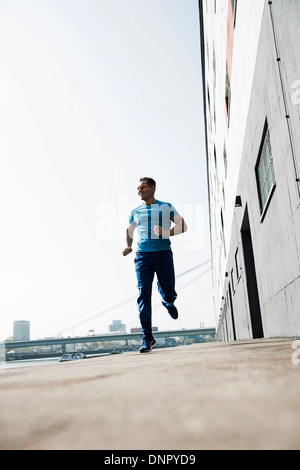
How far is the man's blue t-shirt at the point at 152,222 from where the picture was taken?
464cm

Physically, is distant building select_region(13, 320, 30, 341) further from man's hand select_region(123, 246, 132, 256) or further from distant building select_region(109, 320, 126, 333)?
man's hand select_region(123, 246, 132, 256)

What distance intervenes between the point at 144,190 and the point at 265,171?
184 cm

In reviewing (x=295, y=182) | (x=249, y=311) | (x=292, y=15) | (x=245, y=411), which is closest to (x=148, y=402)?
(x=245, y=411)

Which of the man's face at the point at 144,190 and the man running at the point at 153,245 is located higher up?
the man's face at the point at 144,190

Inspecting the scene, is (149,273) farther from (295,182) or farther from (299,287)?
(295,182)

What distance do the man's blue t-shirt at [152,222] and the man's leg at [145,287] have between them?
0.50ft

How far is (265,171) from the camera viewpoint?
527cm

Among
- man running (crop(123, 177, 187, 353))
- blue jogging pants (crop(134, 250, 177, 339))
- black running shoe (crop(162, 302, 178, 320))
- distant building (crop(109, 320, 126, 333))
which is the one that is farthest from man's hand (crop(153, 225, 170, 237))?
distant building (crop(109, 320, 126, 333))

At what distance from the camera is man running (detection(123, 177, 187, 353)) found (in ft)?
14.9

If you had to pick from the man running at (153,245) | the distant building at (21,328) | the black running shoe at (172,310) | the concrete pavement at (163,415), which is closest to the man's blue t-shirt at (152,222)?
the man running at (153,245)

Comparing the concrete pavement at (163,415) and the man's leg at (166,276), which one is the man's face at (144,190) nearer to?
the man's leg at (166,276)

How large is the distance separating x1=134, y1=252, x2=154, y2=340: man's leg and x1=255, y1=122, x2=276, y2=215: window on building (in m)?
1.78

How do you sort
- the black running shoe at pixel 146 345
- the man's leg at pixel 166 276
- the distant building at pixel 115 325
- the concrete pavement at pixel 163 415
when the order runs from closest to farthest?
the concrete pavement at pixel 163 415 → the black running shoe at pixel 146 345 → the man's leg at pixel 166 276 → the distant building at pixel 115 325

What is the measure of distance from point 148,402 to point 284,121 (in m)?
3.47
